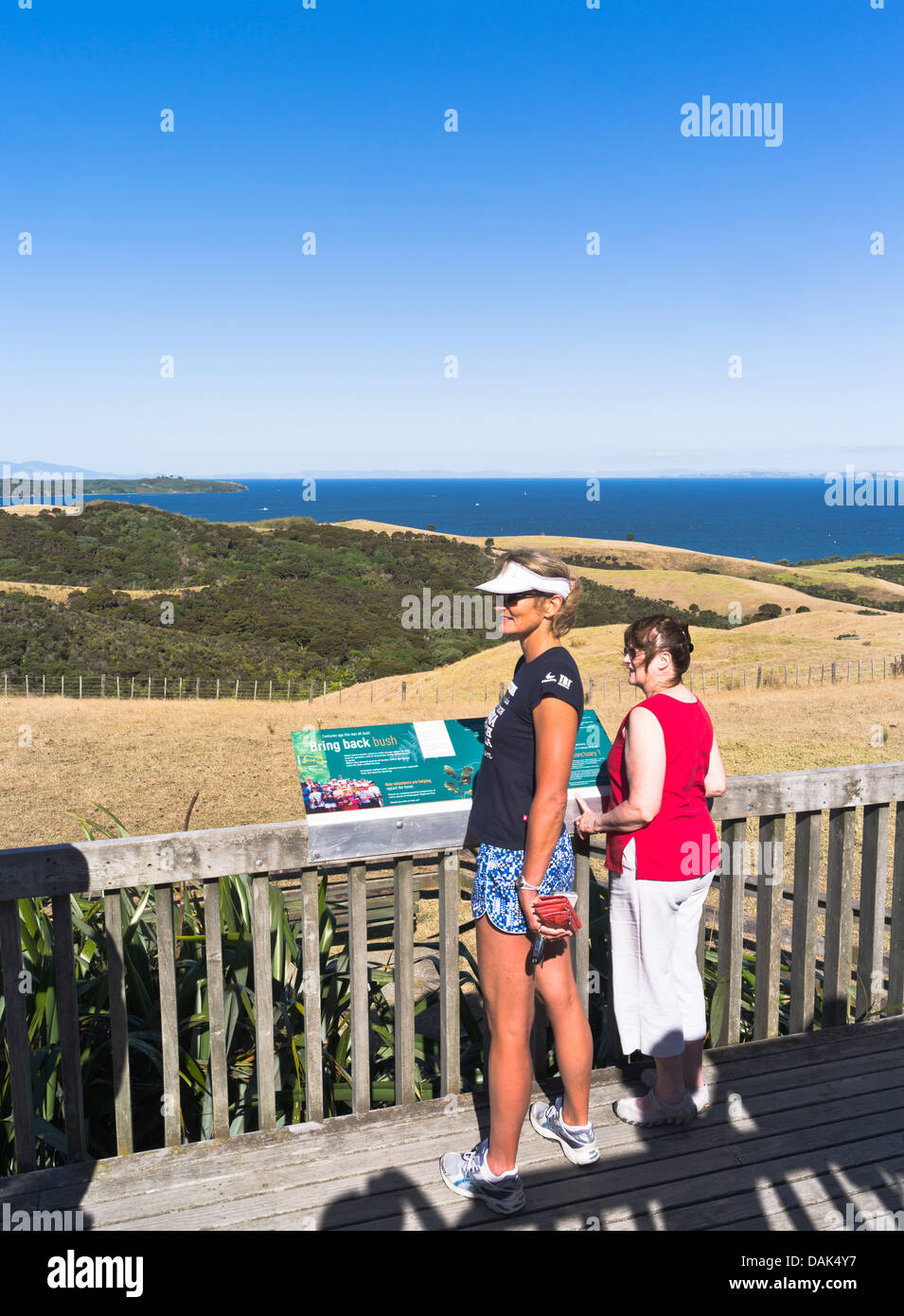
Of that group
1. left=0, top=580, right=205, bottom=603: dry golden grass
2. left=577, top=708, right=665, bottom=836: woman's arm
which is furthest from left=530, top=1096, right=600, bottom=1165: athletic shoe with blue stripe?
left=0, top=580, right=205, bottom=603: dry golden grass

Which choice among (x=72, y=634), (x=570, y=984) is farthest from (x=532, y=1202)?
(x=72, y=634)

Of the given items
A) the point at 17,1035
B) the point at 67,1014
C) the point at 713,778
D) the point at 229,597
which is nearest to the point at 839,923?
the point at 713,778

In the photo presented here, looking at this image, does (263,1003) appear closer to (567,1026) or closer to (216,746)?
(567,1026)

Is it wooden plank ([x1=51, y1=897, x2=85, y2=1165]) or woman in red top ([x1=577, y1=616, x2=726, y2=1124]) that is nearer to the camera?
wooden plank ([x1=51, y1=897, x2=85, y2=1165])

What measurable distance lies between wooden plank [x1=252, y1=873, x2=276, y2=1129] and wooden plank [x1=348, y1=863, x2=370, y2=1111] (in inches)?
9.4

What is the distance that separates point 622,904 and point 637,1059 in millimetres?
753

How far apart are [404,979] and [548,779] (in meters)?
0.89

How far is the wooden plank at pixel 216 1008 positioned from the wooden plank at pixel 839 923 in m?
2.08

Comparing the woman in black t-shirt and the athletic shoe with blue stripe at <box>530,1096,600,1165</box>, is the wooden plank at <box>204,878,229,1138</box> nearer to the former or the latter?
the woman in black t-shirt

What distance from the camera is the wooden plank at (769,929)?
3.48 meters

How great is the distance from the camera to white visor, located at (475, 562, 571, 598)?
106 inches

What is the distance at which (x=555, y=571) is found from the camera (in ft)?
8.98

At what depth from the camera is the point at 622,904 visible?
Result: 10.00 feet
